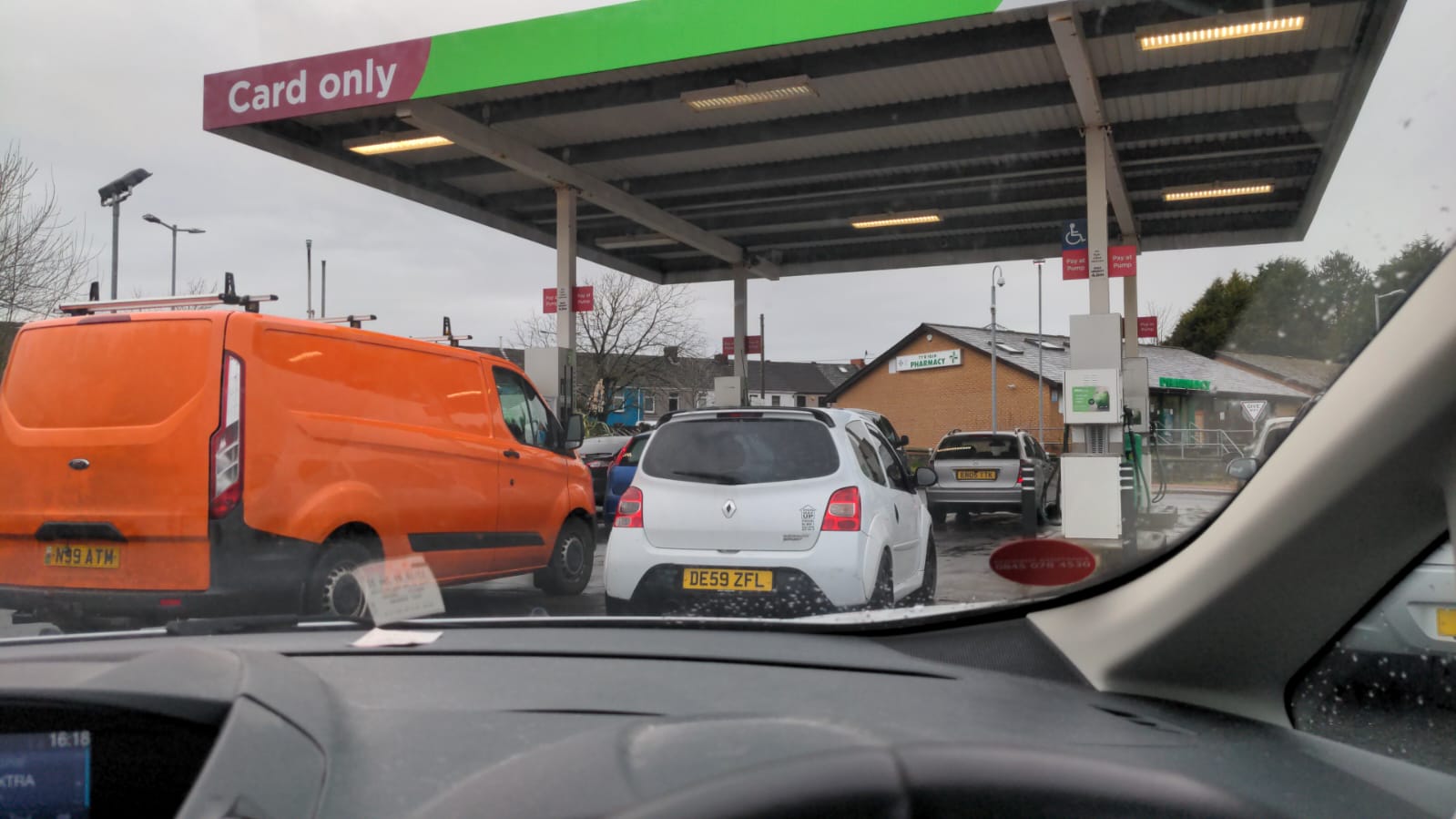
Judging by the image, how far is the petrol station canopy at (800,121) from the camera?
655cm

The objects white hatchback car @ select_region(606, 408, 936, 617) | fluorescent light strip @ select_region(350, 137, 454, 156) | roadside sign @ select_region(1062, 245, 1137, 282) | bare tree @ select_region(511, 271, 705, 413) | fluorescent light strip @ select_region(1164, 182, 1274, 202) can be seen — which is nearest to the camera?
fluorescent light strip @ select_region(1164, 182, 1274, 202)

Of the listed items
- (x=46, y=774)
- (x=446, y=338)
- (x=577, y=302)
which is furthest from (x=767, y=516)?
(x=577, y=302)

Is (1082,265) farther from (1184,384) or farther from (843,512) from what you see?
(1184,384)

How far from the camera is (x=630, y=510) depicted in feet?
16.1

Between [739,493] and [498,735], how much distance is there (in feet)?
9.72

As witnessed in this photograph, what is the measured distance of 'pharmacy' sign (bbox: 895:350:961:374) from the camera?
381 cm

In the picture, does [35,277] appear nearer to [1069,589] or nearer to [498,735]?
[498,735]

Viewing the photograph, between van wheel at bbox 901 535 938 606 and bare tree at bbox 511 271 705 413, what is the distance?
1.41 metres

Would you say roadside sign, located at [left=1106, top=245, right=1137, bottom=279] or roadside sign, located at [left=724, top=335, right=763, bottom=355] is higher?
roadside sign, located at [left=1106, top=245, right=1137, bottom=279]

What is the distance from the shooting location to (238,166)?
3.31 m

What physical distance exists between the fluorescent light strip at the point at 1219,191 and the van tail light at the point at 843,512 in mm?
2019

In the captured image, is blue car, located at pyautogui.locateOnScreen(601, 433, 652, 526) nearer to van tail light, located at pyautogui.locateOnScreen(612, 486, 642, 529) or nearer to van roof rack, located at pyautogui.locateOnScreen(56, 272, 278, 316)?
van tail light, located at pyautogui.locateOnScreen(612, 486, 642, 529)

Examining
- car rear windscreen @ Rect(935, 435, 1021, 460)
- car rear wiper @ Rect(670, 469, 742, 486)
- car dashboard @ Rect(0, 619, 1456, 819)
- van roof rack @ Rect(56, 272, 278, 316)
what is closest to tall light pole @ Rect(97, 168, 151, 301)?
van roof rack @ Rect(56, 272, 278, 316)

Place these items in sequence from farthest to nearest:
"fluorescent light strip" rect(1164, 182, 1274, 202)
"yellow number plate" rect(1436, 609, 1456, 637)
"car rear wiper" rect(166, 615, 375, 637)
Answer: "car rear wiper" rect(166, 615, 375, 637) → "fluorescent light strip" rect(1164, 182, 1274, 202) → "yellow number plate" rect(1436, 609, 1456, 637)
